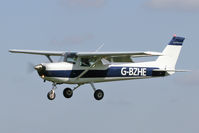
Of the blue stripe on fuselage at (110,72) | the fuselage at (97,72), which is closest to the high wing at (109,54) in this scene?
the fuselage at (97,72)

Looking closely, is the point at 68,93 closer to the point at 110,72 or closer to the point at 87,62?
the point at 87,62

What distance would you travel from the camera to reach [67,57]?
28.8m

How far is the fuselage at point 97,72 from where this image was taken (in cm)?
2817

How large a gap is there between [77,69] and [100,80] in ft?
4.50

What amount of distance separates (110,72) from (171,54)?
4.01 metres

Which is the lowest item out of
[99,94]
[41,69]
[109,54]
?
[99,94]

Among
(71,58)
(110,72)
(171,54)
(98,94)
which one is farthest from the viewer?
(171,54)

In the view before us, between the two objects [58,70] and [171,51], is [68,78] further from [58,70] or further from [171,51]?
[171,51]

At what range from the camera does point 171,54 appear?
32.2 m

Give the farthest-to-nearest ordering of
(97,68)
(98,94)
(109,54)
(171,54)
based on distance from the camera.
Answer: (171,54), (98,94), (97,68), (109,54)

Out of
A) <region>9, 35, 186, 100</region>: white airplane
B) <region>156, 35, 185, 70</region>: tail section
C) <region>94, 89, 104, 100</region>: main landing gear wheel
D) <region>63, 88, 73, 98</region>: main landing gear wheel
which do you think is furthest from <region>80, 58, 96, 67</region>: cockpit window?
<region>156, 35, 185, 70</region>: tail section

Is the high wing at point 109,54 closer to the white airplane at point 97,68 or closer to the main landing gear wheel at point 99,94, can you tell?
the white airplane at point 97,68

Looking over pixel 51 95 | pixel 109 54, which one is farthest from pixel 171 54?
pixel 51 95

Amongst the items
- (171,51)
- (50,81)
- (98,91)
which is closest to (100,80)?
(98,91)
